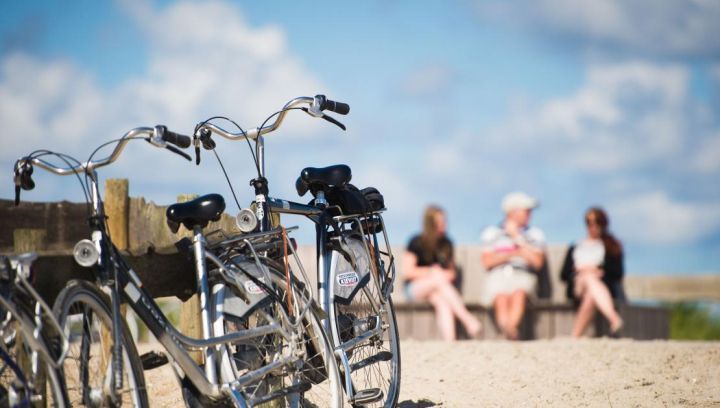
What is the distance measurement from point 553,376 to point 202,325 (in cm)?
344

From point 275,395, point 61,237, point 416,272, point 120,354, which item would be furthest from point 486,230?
point 120,354

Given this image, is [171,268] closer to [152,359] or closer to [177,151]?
[152,359]

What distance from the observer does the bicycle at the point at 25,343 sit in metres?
3.98

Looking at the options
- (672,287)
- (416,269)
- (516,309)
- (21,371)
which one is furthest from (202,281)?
(672,287)

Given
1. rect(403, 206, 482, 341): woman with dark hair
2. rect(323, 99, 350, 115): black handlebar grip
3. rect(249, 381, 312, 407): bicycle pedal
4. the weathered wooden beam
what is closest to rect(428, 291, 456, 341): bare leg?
rect(403, 206, 482, 341): woman with dark hair

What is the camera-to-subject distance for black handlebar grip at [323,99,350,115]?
5.55 metres

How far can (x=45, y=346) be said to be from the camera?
4.02 m

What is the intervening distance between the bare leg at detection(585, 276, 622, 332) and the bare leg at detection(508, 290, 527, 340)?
753 mm

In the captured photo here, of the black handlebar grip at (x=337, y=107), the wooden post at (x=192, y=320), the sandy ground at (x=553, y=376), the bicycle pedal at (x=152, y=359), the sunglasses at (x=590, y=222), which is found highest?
the black handlebar grip at (x=337, y=107)

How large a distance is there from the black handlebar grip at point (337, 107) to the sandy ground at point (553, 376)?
194 centimetres

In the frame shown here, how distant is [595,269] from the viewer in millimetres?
11836

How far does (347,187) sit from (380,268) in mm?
497

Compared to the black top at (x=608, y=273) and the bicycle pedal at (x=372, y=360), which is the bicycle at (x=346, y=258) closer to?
the bicycle pedal at (x=372, y=360)

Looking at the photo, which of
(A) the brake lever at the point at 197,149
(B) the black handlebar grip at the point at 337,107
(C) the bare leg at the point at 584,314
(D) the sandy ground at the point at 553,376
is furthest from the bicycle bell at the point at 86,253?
(C) the bare leg at the point at 584,314
